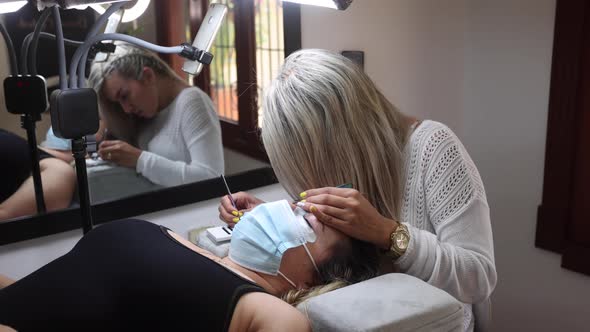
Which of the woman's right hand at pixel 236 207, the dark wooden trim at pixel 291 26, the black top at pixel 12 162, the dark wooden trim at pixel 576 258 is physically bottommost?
the dark wooden trim at pixel 576 258

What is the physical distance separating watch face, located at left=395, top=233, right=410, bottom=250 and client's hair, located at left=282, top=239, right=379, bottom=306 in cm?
9

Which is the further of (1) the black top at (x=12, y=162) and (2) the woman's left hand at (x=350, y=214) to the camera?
(1) the black top at (x=12, y=162)

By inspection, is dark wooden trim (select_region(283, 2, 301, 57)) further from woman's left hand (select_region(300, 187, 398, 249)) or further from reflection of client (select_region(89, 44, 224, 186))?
woman's left hand (select_region(300, 187, 398, 249))

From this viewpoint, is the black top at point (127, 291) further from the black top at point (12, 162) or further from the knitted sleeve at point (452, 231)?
the black top at point (12, 162)

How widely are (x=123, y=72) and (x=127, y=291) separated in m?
0.98

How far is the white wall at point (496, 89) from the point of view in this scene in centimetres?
204

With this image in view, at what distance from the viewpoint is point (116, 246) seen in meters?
1.10

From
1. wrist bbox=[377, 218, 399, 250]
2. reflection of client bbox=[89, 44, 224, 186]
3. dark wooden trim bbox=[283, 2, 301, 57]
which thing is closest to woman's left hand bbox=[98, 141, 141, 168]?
reflection of client bbox=[89, 44, 224, 186]

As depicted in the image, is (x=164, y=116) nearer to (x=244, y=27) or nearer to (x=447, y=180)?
(x=244, y=27)

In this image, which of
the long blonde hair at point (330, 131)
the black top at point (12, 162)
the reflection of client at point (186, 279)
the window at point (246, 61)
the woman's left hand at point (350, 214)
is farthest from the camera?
the window at point (246, 61)

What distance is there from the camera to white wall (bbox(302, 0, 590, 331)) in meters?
2.04

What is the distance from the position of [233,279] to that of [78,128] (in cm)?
58

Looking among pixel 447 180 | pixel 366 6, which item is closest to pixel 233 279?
pixel 447 180

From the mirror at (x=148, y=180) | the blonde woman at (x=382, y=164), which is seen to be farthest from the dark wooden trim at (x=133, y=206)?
the blonde woman at (x=382, y=164)
